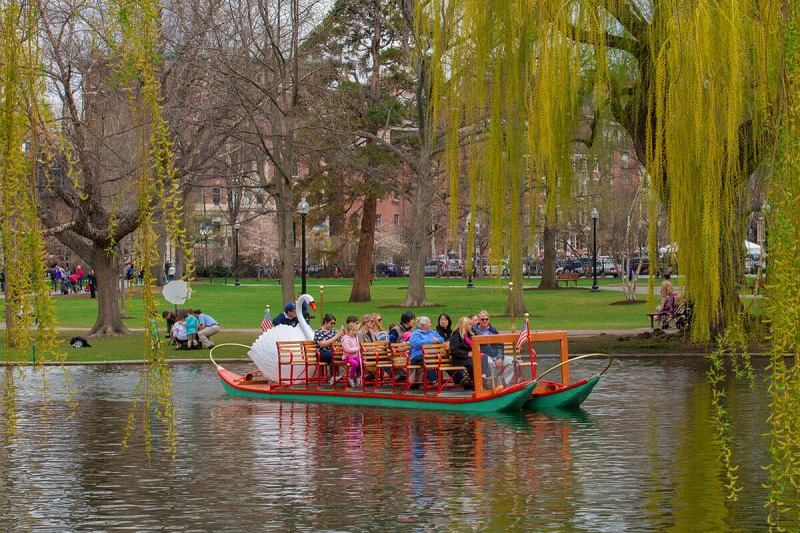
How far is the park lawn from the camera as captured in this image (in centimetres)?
4325

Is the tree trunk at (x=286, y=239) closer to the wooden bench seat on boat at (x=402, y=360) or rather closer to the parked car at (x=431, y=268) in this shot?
the wooden bench seat on boat at (x=402, y=360)

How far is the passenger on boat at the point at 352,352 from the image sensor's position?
21.4m

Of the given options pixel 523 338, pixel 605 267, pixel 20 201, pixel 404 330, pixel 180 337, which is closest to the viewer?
pixel 20 201

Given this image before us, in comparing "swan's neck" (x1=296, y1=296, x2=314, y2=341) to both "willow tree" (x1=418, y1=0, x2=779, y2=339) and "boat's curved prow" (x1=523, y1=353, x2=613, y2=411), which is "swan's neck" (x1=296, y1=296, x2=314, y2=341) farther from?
"boat's curved prow" (x1=523, y1=353, x2=613, y2=411)

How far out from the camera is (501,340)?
64.6 ft

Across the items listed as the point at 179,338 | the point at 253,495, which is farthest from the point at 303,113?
the point at 253,495

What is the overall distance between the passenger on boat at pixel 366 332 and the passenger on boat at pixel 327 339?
1.25 ft

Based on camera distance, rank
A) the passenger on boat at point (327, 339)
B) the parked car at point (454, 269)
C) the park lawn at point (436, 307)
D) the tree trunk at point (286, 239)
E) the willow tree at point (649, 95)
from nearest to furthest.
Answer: the willow tree at point (649, 95), the passenger on boat at point (327, 339), the tree trunk at point (286, 239), the park lawn at point (436, 307), the parked car at point (454, 269)

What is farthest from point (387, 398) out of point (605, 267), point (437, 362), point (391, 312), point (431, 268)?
point (431, 268)

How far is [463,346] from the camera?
20422mm

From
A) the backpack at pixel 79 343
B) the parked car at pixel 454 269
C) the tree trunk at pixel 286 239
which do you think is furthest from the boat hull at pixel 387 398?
the parked car at pixel 454 269

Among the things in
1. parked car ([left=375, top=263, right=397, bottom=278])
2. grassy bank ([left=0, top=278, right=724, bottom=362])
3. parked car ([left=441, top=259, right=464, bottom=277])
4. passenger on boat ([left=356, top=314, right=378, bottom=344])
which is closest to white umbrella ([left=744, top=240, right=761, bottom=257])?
grassy bank ([left=0, top=278, right=724, bottom=362])

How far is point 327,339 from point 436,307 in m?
30.2

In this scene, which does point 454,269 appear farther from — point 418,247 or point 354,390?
point 354,390
